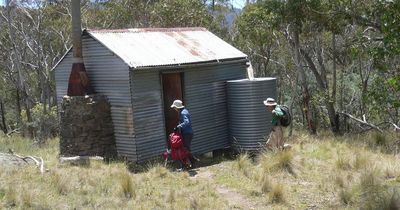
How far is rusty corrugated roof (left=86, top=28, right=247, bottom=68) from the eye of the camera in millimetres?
12555

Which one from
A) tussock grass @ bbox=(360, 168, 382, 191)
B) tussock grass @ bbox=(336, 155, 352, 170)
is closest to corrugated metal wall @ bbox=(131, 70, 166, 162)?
tussock grass @ bbox=(336, 155, 352, 170)

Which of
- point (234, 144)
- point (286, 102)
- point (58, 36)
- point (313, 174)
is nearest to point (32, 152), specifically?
point (234, 144)

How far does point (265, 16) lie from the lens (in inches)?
703

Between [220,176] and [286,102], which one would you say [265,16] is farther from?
[286,102]

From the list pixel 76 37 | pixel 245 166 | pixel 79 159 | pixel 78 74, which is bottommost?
pixel 245 166

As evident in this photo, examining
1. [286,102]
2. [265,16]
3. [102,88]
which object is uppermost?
[265,16]

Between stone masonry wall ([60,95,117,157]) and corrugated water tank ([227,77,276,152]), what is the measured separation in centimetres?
329

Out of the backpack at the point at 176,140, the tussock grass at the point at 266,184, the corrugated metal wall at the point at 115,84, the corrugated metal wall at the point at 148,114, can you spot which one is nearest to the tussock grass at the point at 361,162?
the tussock grass at the point at 266,184

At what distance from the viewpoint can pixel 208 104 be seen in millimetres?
13906

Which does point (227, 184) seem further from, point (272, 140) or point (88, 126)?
point (88, 126)

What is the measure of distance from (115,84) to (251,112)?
138 inches

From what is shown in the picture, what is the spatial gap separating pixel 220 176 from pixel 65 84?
5.29m

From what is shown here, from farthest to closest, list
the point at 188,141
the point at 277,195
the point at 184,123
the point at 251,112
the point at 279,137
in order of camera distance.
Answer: the point at 251,112 < the point at 279,137 < the point at 188,141 < the point at 184,123 < the point at 277,195

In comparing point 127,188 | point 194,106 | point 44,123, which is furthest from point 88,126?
point 44,123
